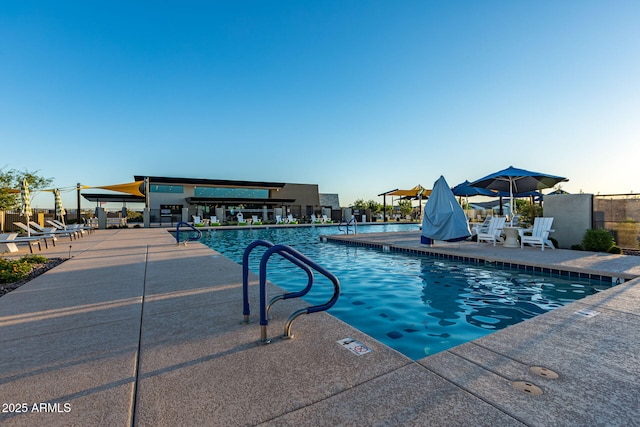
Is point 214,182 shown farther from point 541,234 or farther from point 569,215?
point 569,215

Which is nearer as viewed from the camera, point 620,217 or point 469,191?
point 620,217

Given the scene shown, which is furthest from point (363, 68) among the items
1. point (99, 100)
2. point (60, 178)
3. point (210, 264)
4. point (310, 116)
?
point (60, 178)

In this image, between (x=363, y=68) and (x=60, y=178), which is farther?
(x=60, y=178)

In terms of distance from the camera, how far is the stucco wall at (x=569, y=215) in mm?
8859

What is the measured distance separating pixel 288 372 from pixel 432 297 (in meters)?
3.70

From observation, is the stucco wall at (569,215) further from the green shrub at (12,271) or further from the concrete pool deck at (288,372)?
the green shrub at (12,271)

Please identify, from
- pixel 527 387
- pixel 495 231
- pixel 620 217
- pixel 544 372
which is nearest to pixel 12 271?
pixel 527 387

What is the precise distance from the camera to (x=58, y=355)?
7.54 feet

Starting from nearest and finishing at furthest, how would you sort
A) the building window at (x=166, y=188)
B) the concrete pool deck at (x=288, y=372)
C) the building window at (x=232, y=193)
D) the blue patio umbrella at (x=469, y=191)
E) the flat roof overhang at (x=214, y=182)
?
the concrete pool deck at (x=288, y=372) < the blue patio umbrella at (x=469, y=191) < the flat roof overhang at (x=214, y=182) < the building window at (x=166, y=188) < the building window at (x=232, y=193)

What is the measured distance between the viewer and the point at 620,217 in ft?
28.6

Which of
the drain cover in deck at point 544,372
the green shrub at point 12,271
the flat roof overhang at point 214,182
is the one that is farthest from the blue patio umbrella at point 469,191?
the flat roof overhang at point 214,182

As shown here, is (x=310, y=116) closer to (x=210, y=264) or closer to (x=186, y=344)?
(x=210, y=264)

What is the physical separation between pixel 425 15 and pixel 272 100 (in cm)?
1059

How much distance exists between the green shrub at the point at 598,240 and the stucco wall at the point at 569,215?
607 mm
